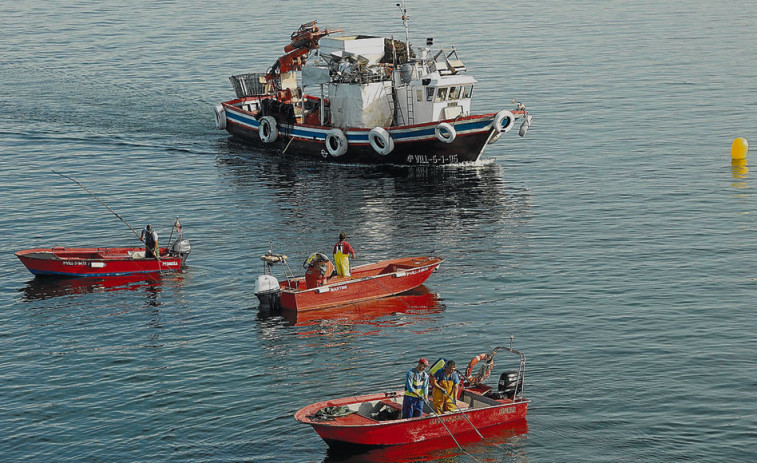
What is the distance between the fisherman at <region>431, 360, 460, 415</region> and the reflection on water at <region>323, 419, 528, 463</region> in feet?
2.98

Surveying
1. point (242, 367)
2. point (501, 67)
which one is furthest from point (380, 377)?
point (501, 67)

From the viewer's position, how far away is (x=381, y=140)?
2299 inches

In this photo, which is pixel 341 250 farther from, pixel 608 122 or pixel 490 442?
pixel 608 122

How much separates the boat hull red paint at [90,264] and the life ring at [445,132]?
64.2 feet

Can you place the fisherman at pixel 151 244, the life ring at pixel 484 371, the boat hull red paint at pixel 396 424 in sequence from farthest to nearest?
the fisherman at pixel 151 244, the life ring at pixel 484 371, the boat hull red paint at pixel 396 424

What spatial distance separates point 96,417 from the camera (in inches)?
1173

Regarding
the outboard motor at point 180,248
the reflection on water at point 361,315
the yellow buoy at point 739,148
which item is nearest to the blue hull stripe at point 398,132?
the yellow buoy at point 739,148

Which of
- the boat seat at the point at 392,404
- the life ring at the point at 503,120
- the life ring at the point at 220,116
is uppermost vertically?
the life ring at the point at 220,116

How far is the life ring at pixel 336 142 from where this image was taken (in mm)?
59906

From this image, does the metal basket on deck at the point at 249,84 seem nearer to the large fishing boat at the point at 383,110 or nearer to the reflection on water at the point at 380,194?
the large fishing boat at the point at 383,110

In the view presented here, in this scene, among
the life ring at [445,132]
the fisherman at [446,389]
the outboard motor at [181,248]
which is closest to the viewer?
the fisherman at [446,389]

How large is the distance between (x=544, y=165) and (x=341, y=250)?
25.5 m

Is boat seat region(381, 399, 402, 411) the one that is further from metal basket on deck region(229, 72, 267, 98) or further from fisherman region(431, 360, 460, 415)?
metal basket on deck region(229, 72, 267, 98)

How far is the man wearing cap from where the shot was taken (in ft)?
87.9
